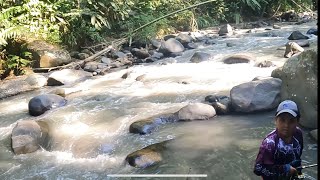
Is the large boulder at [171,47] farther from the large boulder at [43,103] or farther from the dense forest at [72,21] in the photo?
the large boulder at [43,103]

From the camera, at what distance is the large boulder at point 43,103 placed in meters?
6.79

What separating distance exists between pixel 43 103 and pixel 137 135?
2385 millimetres

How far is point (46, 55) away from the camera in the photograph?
32.7 feet

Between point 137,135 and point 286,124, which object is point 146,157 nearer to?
point 137,135

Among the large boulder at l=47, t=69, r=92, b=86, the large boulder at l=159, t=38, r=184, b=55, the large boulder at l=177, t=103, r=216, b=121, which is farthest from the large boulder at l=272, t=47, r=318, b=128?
the large boulder at l=159, t=38, r=184, b=55

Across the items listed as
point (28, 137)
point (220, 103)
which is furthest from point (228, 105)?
point (28, 137)

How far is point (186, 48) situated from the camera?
12266mm

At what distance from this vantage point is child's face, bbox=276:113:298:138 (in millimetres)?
2258

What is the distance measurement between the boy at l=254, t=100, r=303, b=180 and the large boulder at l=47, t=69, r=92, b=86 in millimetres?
7238

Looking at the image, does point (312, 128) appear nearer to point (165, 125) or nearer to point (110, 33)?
point (165, 125)

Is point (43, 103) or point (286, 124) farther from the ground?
point (286, 124)

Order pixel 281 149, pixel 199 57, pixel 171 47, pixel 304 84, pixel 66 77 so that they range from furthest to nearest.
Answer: pixel 171 47
pixel 199 57
pixel 66 77
pixel 304 84
pixel 281 149

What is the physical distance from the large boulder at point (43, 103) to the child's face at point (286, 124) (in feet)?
17.6

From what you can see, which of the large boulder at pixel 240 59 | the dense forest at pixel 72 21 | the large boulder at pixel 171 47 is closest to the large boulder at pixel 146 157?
the large boulder at pixel 240 59
